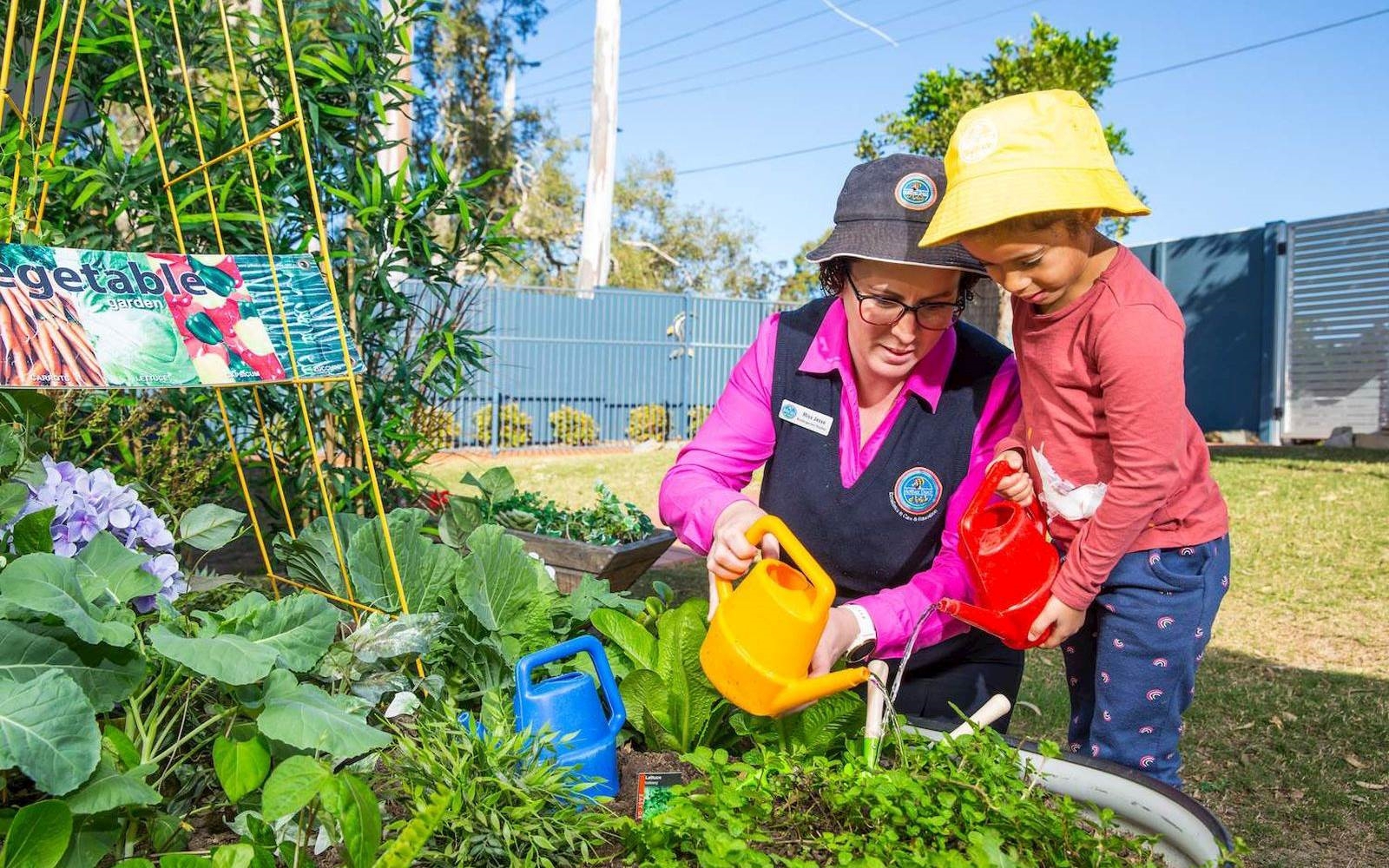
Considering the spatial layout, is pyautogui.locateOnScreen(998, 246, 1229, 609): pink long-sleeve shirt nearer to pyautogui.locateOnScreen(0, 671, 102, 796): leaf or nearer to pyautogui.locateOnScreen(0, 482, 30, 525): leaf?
pyautogui.locateOnScreen(0, 671, 102, 796): leaf

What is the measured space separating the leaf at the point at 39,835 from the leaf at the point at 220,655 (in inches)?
6.4

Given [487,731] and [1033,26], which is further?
[1033,26]

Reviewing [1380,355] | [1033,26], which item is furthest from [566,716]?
[1380,355]

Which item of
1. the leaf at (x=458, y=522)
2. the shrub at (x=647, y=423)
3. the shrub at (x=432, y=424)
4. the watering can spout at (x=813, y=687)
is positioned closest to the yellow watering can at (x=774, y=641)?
the watering can spout at (x=813, y=687)

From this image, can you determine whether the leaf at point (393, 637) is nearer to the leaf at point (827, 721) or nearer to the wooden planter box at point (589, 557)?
the leaf at point (827, 721)

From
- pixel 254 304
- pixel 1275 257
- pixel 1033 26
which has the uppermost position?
pixel 1033 26

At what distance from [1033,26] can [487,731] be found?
11.1 meters

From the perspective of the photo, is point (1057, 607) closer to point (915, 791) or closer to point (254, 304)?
point (915, 791)

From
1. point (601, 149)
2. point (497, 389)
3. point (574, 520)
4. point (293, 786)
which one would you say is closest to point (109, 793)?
point (293, 786)

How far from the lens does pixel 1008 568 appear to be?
4.65ft

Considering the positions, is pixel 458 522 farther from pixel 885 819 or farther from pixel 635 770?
pixel 885 819

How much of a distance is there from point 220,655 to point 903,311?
3.40 feet

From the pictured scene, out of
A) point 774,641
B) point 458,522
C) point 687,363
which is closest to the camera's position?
point 774,641

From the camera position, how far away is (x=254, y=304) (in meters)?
1.45
